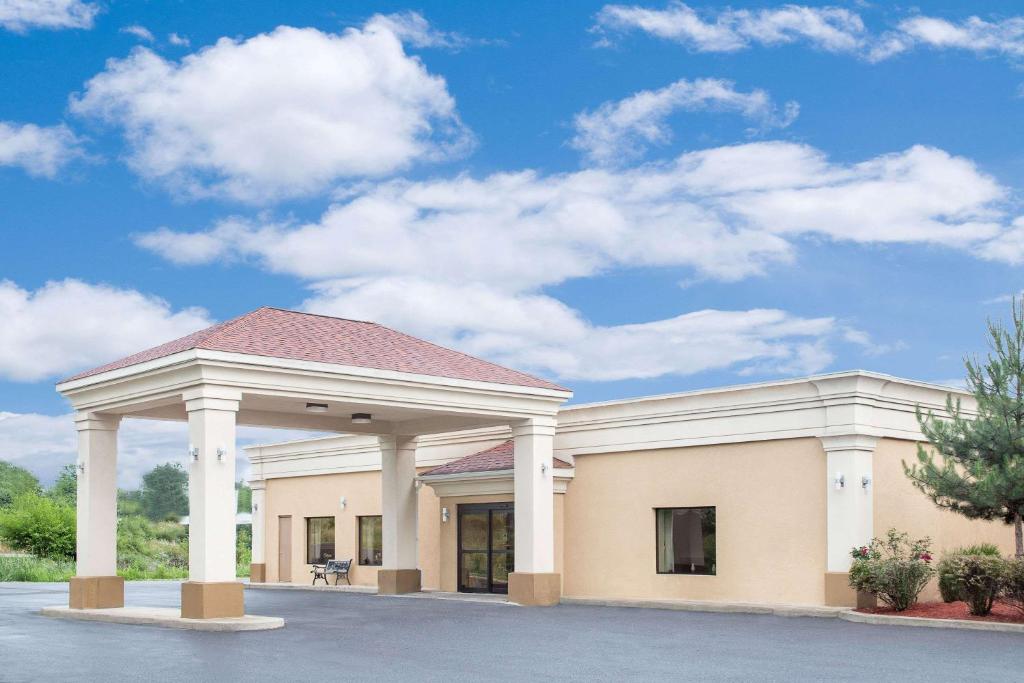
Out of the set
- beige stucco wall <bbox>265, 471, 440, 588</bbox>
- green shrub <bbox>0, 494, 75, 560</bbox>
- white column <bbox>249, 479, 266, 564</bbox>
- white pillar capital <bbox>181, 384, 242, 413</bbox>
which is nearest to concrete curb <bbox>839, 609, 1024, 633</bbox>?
white pillar capital <bbox>181, 384, 242, 413</bbox>

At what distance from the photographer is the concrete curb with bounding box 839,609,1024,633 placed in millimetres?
18281

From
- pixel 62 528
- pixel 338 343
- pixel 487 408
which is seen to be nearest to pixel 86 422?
pixel 338 343

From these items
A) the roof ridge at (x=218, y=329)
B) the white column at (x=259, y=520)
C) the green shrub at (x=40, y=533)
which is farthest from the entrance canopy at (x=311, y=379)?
the green shrub at (x=40, y=533)

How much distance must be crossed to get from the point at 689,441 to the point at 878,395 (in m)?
4.06

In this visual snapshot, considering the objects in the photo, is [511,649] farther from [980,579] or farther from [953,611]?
[953,611]

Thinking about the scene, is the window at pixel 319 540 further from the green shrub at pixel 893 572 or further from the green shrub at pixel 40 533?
the green shrub at pixel 893 572

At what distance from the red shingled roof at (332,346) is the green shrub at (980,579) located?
9097 mm

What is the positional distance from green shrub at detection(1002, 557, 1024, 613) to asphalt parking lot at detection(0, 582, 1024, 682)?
4.23 feet

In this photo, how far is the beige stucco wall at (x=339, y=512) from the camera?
30.3 metres

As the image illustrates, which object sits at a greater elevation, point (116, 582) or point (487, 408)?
point (487, 408)

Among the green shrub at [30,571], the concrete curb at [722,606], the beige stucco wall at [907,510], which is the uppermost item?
the beige stucco wall at [907,510]

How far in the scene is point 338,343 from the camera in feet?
75.3

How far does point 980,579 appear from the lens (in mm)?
19156

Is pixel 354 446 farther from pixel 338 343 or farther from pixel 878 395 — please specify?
pixel 878 395
